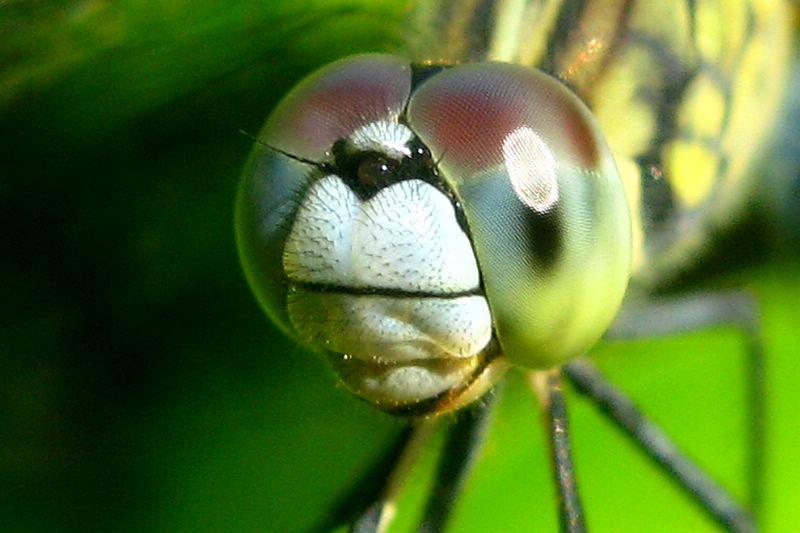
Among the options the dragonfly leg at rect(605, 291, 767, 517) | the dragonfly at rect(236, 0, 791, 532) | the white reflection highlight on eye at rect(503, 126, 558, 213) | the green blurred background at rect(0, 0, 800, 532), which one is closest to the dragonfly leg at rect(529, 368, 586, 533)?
the dragonfly at rect(236, 0, 791, 532)

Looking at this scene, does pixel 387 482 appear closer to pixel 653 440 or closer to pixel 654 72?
pixel 653 440

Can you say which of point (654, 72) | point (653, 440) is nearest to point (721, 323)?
point (653, 440)

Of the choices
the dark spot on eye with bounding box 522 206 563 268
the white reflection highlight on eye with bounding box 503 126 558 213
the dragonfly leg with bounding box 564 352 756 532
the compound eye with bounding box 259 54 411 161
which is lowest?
the dragonfly leg with bounding box 564 352 756 532

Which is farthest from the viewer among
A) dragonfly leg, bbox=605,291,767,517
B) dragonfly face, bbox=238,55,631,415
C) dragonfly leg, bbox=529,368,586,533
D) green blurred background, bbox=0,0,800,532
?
dragonfly leg, bbox=605,291,767,517

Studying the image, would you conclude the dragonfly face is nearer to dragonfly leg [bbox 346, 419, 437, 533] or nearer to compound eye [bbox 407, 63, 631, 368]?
compound eye [bbox 407, 63, 631, 368]

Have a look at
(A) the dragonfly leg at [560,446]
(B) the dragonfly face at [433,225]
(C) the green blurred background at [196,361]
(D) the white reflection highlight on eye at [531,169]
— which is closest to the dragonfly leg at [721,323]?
(C) the green blurred background at [196,361]

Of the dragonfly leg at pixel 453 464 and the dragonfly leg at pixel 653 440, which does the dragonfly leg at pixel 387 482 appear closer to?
the dragonfly leg at pixel 453 464

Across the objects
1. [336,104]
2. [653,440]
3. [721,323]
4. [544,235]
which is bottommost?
[653,440]
